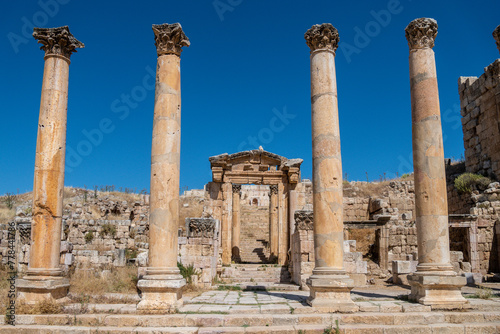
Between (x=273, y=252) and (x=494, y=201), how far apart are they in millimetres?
11127

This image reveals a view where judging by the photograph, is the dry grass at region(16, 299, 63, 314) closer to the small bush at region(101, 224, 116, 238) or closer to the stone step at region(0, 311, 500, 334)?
the stone step at region(0, 311, 500, 334)

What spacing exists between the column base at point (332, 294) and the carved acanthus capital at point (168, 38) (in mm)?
6589

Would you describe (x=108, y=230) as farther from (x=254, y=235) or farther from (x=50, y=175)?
(x=50, y=175)

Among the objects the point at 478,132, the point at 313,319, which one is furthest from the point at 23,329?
the point at 478,132

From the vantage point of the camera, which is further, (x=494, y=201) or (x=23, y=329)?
(x=494, y=201)

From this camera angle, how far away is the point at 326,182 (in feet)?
33.0

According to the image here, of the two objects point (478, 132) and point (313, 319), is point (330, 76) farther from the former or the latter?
point (478, 132)

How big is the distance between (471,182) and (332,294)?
17534 mm

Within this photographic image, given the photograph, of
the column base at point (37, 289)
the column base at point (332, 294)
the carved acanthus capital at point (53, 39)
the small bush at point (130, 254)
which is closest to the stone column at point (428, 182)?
the column base at point (332, 294)

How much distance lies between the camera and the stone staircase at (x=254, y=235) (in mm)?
24136

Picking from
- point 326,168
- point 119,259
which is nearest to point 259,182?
point 119,259

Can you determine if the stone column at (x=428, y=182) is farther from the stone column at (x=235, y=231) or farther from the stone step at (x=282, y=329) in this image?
the stone column at (x=235, y=231)

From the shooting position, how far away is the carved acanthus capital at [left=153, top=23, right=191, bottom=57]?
10539mm

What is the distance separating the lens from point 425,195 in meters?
10.3
